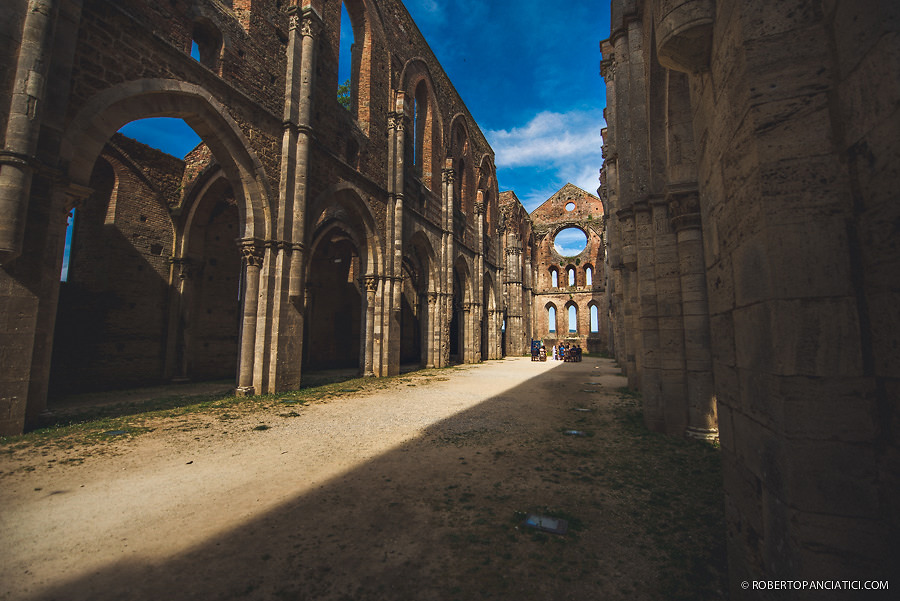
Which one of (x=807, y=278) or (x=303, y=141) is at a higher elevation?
(x=303, y=141)

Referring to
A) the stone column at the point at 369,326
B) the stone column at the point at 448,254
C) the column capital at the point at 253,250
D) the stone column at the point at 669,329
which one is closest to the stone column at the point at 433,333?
the stone column at the point at 448,254

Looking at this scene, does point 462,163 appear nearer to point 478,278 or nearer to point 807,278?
point 478,278

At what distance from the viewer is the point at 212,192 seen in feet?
43.2

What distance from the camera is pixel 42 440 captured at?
530 centimetres

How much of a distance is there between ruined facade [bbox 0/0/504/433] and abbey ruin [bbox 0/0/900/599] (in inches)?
2.1

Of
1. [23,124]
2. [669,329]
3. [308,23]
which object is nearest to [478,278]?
[308,23]

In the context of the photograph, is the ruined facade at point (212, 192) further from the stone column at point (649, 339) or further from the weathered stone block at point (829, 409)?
the weathered stone block at point (829, 409)

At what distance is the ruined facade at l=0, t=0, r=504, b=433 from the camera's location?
18.8 ft

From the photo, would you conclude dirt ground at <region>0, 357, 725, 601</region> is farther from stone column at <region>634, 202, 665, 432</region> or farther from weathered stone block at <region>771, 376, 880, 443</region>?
weathered stone block at <region>771, 376, 880, 443</region>

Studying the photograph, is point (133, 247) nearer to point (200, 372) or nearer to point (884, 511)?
point (200, 372)

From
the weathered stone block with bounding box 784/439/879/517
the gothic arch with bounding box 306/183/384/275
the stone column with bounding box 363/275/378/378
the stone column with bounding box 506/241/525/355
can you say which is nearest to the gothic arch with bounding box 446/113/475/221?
the stone column with bounding box 506/241/525/355

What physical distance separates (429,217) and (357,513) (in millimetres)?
16788

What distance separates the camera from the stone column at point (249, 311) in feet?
31.3

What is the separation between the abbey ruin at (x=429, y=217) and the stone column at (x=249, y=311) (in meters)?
0.06
